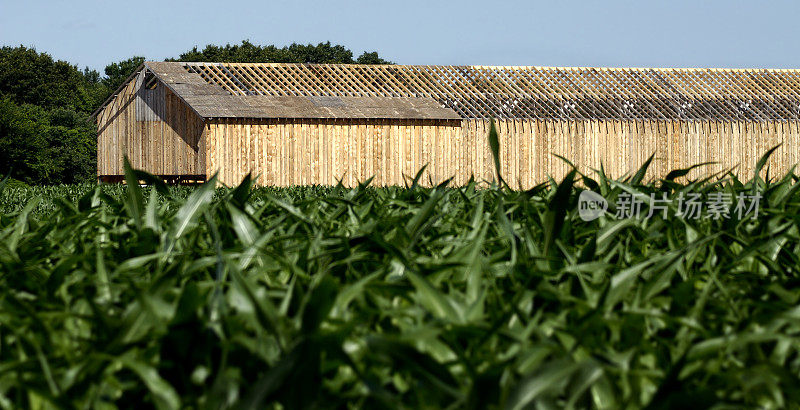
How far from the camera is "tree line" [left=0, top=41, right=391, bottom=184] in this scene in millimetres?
45875

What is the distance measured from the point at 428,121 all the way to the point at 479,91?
347 cm

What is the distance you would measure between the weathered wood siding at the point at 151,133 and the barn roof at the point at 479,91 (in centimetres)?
105

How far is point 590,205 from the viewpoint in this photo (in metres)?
2.00

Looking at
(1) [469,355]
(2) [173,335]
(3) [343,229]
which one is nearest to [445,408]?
(1) [469,355]

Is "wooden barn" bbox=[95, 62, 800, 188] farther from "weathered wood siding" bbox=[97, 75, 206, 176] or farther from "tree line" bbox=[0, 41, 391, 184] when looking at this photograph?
"tree line" bbox=[0, 41, 391, 184]

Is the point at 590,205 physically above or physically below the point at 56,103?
below

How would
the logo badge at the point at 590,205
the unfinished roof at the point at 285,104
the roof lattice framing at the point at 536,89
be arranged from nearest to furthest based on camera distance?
the logo badge at the point at 590,205, the unfinished roof at the point at 285,104, the roof lattice framing at the point at 536,89

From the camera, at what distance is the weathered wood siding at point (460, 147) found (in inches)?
880

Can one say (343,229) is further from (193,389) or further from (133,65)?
(133,65)

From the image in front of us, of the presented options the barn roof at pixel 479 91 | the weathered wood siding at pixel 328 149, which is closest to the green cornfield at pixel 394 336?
the weathered wood siding at pixel 328 149

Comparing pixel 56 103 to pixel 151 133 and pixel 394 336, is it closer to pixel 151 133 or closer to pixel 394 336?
pixel 151 133

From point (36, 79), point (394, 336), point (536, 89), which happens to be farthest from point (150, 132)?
point (36, 79)

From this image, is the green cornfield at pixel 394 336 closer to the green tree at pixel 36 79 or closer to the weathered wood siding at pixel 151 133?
the weathered wood siding at pixel 151 133

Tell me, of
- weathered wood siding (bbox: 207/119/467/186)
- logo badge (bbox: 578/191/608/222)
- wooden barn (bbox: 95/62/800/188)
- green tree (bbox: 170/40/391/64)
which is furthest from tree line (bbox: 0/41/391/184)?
logo badge (bbox: 578/191/608/222)
